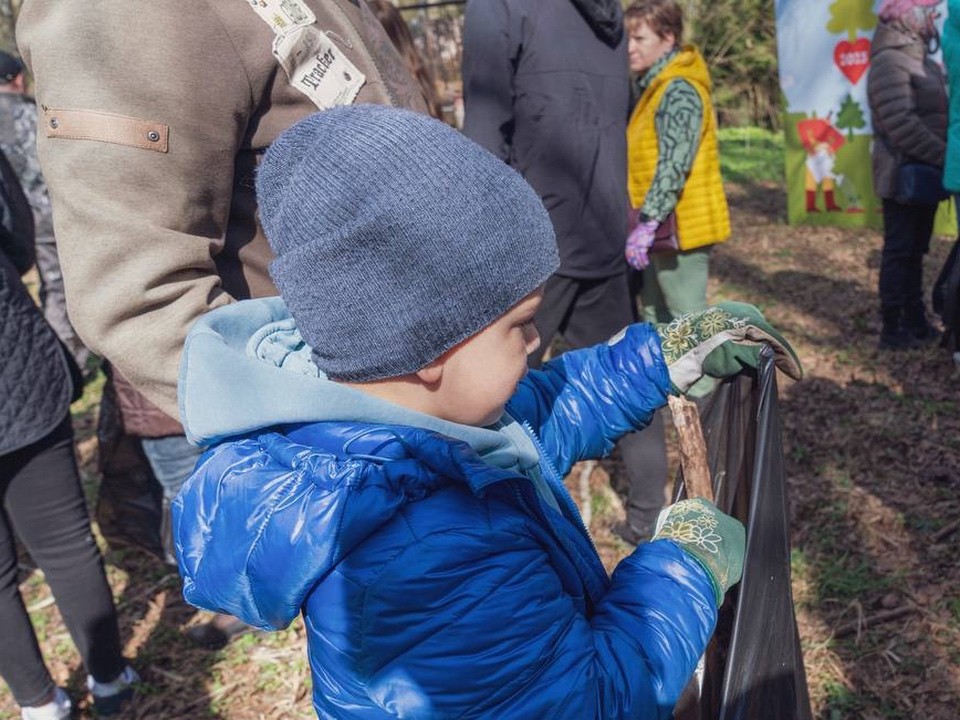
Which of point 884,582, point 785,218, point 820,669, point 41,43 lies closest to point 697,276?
point 884,582

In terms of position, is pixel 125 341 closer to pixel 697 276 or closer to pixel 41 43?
pixel 41 43

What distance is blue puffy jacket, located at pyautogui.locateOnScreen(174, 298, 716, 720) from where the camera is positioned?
97cm

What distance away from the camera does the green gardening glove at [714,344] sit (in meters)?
1.62

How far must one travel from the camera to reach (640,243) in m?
3.40

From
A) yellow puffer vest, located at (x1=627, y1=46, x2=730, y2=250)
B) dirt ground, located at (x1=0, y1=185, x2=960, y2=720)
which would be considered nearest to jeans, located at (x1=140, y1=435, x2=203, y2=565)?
dirt ground, located at (x1=0, y1=185, x2=960, y2=720)

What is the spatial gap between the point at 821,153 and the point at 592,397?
252 inches

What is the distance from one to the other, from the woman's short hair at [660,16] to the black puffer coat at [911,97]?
4.66 ft

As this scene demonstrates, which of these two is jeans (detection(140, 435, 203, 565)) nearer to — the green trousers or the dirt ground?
the dirt ground

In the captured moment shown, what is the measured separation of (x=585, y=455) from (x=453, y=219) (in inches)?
29.0

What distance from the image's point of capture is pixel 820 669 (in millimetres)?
2553

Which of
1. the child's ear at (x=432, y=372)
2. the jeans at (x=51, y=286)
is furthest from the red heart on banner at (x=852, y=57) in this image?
the child's ear at (x=432, y=372)

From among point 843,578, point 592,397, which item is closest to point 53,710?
point 592,397

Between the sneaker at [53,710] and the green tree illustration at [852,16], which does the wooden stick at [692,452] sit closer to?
the sneaker at [53,710]

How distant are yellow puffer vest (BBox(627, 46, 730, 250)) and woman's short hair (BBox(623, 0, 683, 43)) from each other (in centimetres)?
10
